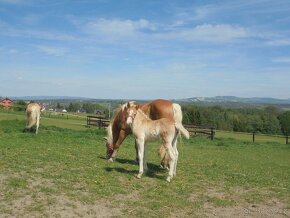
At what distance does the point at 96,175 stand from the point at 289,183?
18.9ft

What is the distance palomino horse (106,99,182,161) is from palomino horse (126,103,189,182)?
1.34 m

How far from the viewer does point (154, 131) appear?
412 inches

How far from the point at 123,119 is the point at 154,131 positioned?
9.00 feet

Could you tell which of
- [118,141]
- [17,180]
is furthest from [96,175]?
[118,141]

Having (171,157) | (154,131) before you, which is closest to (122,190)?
(171,157)

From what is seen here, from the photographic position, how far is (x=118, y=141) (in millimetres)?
13180

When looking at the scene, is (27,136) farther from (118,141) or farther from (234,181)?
(234,181)

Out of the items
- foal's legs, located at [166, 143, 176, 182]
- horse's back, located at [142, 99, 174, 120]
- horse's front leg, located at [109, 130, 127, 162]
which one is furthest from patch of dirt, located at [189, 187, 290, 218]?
horse's front leg, located at [109, 130, 127, 162]

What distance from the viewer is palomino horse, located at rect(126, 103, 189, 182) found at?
33.8 feet

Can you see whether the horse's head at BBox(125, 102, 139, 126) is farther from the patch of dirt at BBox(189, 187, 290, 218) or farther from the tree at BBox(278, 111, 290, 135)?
the tree at BBox(278, 111, 290, 135)

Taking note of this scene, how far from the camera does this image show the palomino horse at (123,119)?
12141mm

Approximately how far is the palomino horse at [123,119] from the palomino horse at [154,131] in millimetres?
1343

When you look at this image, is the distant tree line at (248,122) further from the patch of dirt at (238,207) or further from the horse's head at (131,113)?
the patch of dirt at (238,207)

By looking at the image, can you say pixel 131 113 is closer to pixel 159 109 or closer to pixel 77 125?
pixel 159 109
